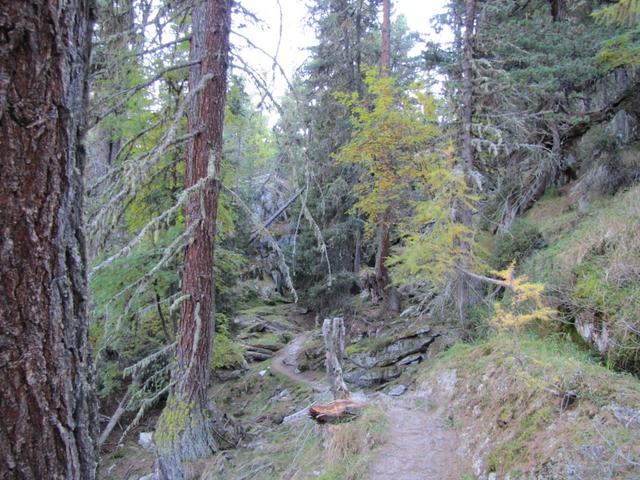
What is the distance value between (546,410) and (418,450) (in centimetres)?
167

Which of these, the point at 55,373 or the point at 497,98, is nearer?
the point at 55,373

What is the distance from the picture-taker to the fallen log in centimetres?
583

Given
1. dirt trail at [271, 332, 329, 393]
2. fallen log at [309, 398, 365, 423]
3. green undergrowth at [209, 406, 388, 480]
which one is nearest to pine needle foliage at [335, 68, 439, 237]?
dirt trail at [271, 332, 329, 393]

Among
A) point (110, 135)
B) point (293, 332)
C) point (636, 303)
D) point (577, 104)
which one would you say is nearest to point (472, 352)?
point (636, 303)

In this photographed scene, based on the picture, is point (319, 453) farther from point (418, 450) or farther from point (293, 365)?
point (293, 365)

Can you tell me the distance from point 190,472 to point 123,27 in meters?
5.63

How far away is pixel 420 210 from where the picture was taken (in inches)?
340

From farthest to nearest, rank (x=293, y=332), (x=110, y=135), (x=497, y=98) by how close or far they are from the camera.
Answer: (x=293, y=332) < (x=497, y=98) < (x=110, y=135)

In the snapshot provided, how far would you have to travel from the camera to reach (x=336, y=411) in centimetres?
586

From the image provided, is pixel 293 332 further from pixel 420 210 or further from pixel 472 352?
pixel 472 352

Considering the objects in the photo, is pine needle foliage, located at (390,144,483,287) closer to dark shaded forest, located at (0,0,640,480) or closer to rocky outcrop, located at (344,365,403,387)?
dark shaded forest, located at (0,0,640,480)

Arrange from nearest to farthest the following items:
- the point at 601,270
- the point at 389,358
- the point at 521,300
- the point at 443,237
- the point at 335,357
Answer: the point at 521,300 < the point at 601,270 < the point at 335,357 < the point at 443,237 < the point at 389,358

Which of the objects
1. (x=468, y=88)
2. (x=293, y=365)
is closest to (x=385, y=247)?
(x=293, y=365)

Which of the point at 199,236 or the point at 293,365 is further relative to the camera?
the point at 293,365
